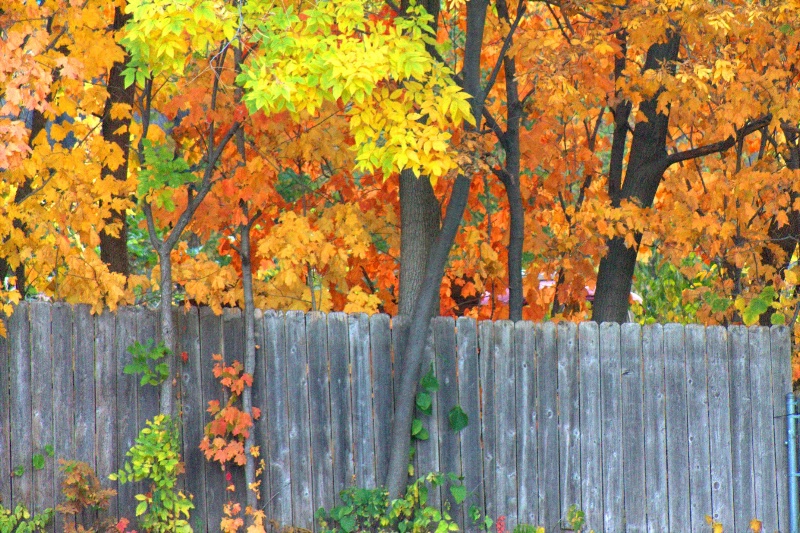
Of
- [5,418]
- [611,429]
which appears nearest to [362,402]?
[611,429]

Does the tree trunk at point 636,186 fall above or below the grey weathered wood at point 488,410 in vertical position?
above

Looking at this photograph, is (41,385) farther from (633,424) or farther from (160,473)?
(633,424)

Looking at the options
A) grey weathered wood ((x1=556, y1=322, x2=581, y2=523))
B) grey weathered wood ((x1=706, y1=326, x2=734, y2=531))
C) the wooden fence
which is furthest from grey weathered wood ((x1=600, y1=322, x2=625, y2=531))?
grey weathered wood ((x1=706, y1=326, x2=734, y2=531))

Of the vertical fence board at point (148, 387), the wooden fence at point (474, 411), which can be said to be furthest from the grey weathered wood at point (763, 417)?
the vertical fence board at point (148, 387)

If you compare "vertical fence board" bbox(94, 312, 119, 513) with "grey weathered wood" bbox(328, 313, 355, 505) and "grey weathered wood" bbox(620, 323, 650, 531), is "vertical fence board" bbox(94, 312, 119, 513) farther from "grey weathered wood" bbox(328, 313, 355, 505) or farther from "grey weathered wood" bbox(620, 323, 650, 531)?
"grey weathered wood" bbox(620, 323, 650, 531)

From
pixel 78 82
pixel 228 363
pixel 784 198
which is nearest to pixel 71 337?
pixel 228 363

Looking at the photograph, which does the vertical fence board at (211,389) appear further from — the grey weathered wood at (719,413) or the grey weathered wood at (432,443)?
the grey weathered wood at (719,413)

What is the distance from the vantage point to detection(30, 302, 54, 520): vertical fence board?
6.99m

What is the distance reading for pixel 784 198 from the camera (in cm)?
789

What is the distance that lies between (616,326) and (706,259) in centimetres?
350

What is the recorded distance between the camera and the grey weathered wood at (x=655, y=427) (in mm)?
6957

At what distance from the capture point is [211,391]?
23.3 ft

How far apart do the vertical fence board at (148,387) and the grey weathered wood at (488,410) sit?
2.20m

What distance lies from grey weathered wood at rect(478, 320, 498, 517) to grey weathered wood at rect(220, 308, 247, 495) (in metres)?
1.86
